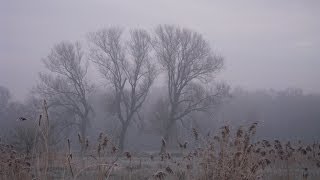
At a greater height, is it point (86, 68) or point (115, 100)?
point (86, 68)

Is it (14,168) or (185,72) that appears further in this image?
(185,72)

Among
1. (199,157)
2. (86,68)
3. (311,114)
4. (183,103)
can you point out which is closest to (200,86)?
(183,103)

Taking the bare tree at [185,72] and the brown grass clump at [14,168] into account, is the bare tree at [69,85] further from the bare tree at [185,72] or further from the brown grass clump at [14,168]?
the brown grass clump at [14,168]

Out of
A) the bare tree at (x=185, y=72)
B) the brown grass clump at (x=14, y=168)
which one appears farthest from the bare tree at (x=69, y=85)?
the brown grass clump at (x=14, y=168)

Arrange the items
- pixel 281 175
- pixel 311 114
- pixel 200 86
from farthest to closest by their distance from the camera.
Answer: pixel 311 114 → pixel 200 86 → pixel 281 175

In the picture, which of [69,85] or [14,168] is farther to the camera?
[69,85]

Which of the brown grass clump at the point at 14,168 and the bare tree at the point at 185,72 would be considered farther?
the bare tree at the point at 185,72

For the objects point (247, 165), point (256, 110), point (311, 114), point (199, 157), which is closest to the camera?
point (247, 165)

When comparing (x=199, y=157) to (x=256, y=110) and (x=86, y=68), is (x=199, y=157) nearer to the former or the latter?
(x=86, y=68)

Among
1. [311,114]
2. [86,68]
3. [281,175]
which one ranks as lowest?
[281,175]

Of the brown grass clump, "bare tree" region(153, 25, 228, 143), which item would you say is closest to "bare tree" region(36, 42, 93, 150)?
"bare tree" region(153, 25, 228, 143)

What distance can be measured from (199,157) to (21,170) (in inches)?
124

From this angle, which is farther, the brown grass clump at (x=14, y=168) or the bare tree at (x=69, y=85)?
the bare tree at (x=69, y=85)

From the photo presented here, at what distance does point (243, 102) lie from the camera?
73500 mm
